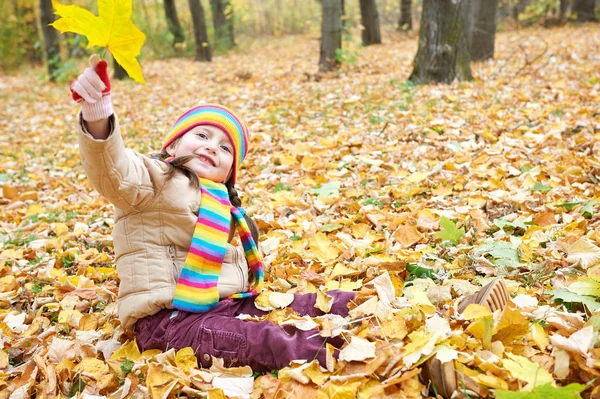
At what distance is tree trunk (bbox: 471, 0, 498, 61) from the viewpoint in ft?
28.6

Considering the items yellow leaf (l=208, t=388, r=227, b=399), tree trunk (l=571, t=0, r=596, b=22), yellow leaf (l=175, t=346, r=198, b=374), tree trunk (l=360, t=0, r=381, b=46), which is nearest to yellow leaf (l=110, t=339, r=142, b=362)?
yellow leaf (l=175, t=346, r=198, b=374)

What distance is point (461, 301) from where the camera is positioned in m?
1.93

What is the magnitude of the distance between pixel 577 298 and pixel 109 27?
181 cm

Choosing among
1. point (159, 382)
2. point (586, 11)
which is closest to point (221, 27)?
point (586, 11)

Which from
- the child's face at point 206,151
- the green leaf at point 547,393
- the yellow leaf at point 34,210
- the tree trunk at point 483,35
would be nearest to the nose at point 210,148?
the child's face at point 206,151

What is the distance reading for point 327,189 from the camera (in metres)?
3.58

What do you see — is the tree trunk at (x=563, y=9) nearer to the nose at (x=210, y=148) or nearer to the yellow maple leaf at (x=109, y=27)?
the nose at (x=210, y=148)

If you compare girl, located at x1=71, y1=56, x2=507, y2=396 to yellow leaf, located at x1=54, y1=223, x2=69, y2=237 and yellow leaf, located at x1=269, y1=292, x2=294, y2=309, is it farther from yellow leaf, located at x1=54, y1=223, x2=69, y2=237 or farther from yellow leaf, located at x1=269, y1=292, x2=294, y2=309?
yellow leaf, located at x1=54, y1=223, x2=69, y2=237

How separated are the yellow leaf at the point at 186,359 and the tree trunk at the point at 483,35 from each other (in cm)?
820

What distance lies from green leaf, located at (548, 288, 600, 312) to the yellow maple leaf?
5.37ft

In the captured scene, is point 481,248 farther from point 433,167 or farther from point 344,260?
point 433,167

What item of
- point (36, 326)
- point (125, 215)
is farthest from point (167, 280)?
point (36, 326)

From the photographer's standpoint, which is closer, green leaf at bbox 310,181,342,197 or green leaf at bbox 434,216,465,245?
green leaf at bbox 434,216,465,245

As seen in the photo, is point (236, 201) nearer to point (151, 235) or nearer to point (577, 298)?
point (151, 235)
